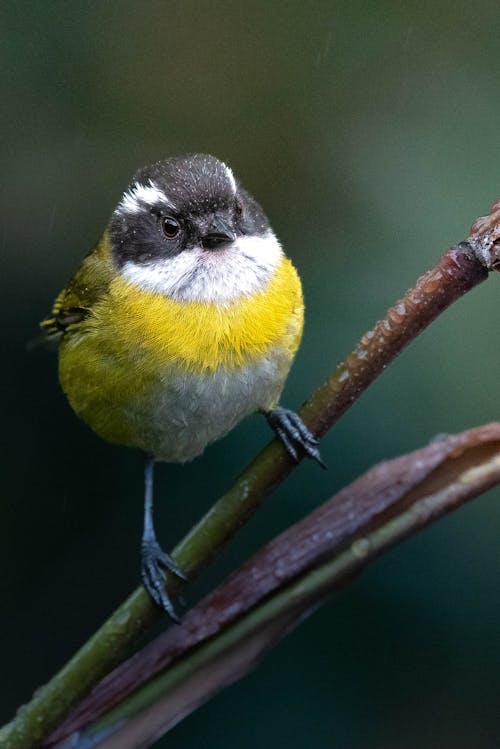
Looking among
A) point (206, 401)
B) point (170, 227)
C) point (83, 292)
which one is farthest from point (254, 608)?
point (83, 292)

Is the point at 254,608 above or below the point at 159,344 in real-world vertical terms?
below

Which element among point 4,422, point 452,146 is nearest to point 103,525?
point 4,422

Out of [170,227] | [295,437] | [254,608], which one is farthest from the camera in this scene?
[170,227]

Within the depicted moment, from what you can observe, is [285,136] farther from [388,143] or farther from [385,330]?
→ [385,330]

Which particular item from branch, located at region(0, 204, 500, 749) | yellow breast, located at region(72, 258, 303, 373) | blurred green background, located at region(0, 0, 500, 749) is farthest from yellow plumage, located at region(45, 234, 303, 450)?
branch, located at region(0, 204, 500, 749)

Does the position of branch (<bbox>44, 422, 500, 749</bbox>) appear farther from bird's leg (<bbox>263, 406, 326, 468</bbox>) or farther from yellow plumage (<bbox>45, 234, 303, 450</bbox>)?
yellow plumage (<bbox>45, 234, 303, 450</bbox>)

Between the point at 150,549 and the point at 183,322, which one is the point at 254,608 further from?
the point at 150,549
